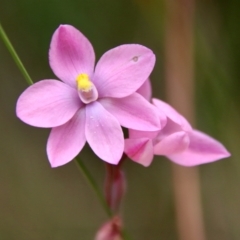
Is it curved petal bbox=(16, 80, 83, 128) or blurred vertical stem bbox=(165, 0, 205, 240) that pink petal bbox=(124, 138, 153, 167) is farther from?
blurred vertical stem bbox=(165, 0, 205, 240)

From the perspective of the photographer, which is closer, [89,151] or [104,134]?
[104,134]

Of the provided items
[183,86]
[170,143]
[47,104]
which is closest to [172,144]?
[170,143]

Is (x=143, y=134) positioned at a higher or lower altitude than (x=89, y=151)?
higher

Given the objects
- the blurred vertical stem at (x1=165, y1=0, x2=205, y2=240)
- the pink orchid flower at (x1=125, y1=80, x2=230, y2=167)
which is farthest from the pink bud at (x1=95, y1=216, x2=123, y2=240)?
the blurred vertical stem at (x1=165, y1=0, x2=205, y2=240)

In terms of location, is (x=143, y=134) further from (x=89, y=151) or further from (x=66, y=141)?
(x=89, y=151)

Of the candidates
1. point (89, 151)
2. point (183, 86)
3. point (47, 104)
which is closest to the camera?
point (47, 104)

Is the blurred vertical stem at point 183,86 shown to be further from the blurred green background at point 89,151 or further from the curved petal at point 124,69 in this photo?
the curved petal at point 124,69

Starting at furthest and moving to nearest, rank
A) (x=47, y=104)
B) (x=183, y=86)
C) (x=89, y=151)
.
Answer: (x=89, y=151) → (x=183, y=86) → (x=47, y=104)
